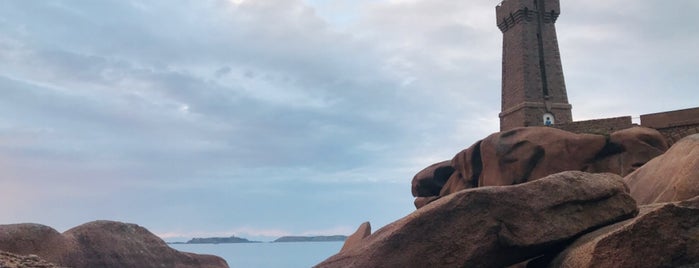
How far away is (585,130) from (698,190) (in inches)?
633

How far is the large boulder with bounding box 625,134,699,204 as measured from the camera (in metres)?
9.34

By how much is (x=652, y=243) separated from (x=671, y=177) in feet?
11.0

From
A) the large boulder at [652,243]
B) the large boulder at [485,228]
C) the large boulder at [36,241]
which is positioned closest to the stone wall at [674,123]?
the large boulder at [485,228]

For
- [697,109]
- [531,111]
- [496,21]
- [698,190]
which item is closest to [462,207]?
[698,190]

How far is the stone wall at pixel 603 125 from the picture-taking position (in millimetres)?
23953

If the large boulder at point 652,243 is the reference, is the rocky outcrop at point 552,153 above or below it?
above

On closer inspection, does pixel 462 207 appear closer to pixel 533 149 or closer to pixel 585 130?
pixel 533 149

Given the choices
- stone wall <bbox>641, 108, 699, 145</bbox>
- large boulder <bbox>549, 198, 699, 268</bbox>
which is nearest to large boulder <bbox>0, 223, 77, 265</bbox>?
large boulder <bbox>549, 198, 699, 268</bbox>

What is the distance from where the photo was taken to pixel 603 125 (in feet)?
79.6

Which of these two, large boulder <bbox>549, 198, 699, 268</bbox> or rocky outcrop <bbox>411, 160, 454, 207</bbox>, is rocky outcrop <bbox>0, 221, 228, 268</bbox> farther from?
rocky outcrop <bbox>411, 160, 454, 207</bbox>

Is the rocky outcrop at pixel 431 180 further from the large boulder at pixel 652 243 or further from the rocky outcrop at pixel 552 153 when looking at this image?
the large boulder at pixel 652 243

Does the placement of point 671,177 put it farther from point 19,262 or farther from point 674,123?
point 674,123

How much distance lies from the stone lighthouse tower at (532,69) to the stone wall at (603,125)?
877 centimetres

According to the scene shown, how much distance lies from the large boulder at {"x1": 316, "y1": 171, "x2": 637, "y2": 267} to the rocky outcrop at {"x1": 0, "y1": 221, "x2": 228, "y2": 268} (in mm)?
4378
